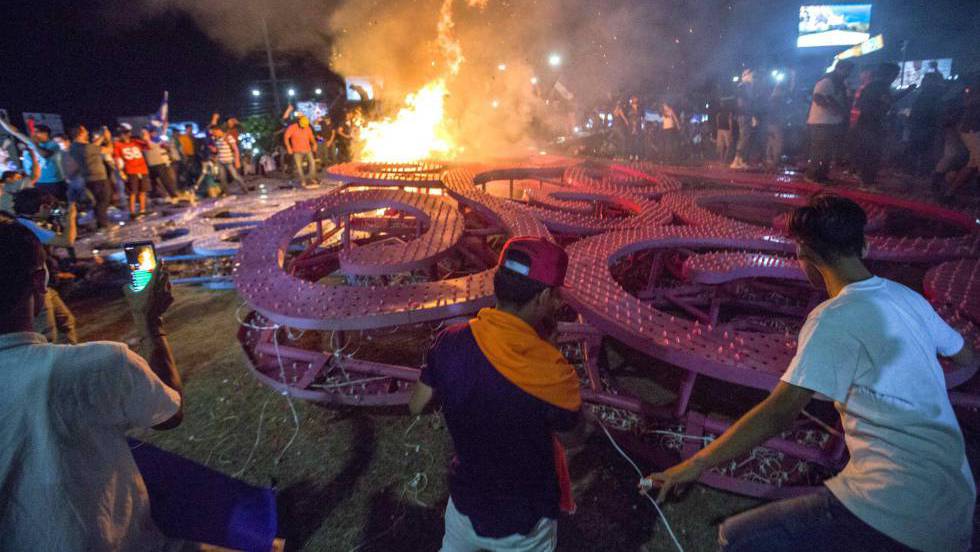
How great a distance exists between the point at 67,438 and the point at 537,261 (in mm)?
1550

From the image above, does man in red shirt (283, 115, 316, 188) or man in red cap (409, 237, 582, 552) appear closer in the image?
man in red cap (409, 237, 582, 552)

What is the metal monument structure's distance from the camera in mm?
2948

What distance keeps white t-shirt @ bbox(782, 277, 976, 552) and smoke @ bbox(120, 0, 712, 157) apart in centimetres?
2181

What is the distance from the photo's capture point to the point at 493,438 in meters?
1.56

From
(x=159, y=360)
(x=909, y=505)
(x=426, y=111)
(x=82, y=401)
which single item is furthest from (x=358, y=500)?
(x=426, y=111)

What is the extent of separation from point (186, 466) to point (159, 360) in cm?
60

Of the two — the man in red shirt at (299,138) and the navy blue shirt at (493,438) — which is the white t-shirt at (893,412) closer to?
the navy blue shirt at (493,438)

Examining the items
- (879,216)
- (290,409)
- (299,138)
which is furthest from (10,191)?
(879,216)

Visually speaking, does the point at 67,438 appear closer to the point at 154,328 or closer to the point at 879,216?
the point at 154,328

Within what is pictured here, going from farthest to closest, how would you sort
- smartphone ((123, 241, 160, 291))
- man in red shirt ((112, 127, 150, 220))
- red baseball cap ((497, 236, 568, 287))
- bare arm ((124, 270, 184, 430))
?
man in red shirt ((112, 127, 150, 220))
smartphone ((123, 241, 160, 291))
bare arm ((124, 270, 184, 430))
red baseball cap ((497, 236, 568, 287))

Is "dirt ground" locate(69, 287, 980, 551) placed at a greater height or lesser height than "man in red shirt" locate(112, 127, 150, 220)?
lesser

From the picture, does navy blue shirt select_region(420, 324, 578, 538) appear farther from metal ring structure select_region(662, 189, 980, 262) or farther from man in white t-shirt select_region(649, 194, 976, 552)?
metal ring structure select_region(662, 189, 980, 262)

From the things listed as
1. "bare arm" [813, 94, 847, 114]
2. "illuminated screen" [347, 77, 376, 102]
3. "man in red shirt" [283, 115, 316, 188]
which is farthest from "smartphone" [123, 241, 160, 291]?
"illuminated screen" [347, 77, 376, 102]

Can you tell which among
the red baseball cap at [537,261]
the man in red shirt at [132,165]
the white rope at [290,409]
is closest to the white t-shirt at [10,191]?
the man in red shirt at [132,165]
